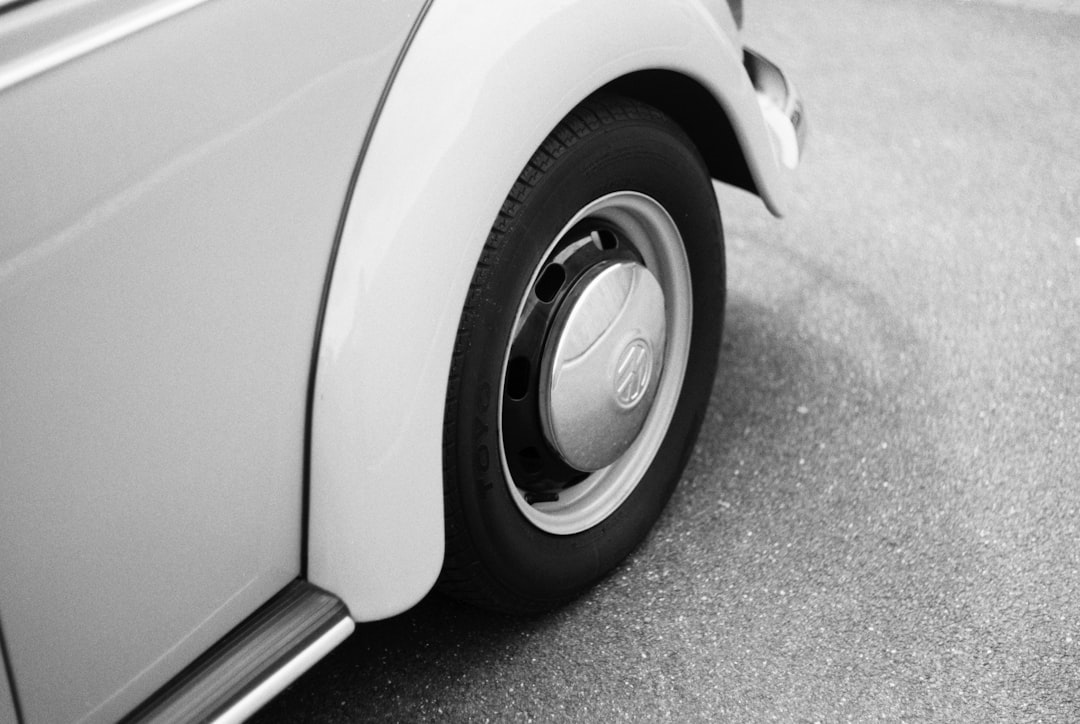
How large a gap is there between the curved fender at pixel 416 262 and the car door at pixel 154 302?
4 centimetres

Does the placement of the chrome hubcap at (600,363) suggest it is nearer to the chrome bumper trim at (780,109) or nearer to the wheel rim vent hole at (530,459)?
the wheel rim vent hole at (530,459)

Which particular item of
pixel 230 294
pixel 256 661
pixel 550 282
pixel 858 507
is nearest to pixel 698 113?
pixel 550 282

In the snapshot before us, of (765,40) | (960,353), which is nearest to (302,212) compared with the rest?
(960,353)

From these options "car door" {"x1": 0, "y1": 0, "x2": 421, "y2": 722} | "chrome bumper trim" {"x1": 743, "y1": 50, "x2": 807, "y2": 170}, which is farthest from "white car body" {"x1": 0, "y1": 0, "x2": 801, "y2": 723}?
"chrome bumper trim" {"x1": 743, "y1": 50, "x2": 807, "y2": 170}

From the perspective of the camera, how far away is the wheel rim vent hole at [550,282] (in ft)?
5.70

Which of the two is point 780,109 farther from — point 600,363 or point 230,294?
point 230,294

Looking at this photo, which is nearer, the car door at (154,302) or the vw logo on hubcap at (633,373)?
the car door at (154,302)

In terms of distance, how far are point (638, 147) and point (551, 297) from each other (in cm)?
27

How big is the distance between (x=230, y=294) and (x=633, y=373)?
2.60 feet

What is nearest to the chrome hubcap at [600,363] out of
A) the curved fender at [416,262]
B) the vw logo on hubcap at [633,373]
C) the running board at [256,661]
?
the vw logo on hubcap at [633,373]

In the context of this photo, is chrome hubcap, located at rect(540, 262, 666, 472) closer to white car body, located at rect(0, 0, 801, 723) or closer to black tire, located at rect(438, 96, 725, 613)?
black tire, located at rect(438, 96, 725, 613)

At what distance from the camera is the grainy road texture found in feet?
5.78

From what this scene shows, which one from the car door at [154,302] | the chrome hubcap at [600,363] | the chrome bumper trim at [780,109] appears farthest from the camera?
the chrome bumper trim at [780,109]

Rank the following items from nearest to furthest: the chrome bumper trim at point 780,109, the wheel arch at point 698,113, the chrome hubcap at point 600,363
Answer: the chrome hubcap at point 600,363
the wheel arch at point 698,113
the chrome bumper trim at point 780,109
